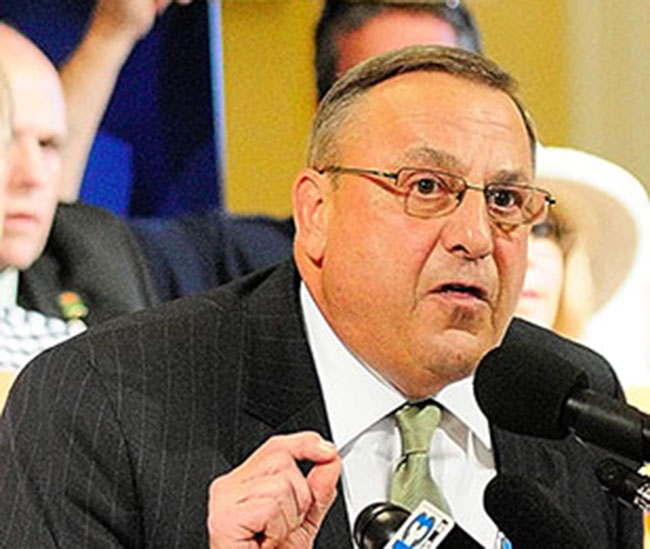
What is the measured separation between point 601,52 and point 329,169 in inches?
42.7

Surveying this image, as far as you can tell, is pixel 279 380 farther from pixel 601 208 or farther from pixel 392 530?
pixel 601 208

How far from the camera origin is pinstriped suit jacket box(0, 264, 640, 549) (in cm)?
142

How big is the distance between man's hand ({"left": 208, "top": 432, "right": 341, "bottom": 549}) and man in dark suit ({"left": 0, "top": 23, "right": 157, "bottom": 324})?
3.41 ft

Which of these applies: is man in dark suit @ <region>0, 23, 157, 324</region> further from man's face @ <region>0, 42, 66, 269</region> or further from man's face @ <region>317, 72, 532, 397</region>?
man's face @ <region>317, 72, 532, 397</region>

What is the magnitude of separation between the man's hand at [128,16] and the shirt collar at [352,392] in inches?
31.8

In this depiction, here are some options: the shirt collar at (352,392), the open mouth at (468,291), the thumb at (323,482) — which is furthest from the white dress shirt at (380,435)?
the thumb at (323,482)

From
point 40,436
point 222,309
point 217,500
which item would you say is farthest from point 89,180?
point 217,500

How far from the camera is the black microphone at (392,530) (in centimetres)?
110

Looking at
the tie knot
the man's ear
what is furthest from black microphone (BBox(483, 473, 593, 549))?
the man's ear

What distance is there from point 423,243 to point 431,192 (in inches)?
2.5

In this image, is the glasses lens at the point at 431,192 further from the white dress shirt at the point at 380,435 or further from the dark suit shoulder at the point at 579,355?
the dark suit shoulder at the point at 579,355

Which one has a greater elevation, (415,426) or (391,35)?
(391,35)

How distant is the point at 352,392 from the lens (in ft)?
5.09

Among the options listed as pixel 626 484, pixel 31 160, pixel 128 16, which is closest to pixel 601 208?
pixel 128 16
